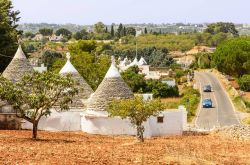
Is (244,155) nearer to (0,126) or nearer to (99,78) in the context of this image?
(0,126)

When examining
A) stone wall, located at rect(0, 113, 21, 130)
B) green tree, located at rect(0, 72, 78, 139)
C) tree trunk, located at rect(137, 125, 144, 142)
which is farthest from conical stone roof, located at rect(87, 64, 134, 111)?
green tree, located at rect(0, 72, 78, 139)

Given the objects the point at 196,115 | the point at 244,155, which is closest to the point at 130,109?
the point at 244,155

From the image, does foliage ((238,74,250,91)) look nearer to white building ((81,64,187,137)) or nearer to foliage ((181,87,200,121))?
foliage ((181,87,200,121))

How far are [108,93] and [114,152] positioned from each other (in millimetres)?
10719

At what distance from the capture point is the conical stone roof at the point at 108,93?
107 ft

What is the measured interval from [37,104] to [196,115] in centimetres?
3054

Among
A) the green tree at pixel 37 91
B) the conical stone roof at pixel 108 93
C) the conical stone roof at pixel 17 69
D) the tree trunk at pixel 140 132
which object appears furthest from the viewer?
the conical stone roof at pixel 17 69

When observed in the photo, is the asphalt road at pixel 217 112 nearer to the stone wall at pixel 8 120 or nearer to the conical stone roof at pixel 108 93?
the conical stone roof at pixel 108 93

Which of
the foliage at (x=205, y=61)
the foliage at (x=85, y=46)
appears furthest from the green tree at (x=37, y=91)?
the foliage at (x=205, y=61)

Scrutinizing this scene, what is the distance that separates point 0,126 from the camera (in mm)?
33281

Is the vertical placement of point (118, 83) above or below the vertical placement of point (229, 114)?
above

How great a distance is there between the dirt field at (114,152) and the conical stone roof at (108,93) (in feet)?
18.9

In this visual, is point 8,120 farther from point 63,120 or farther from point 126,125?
point 126,125

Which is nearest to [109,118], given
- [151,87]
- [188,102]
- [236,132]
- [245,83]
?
[236,132]
